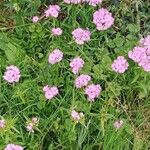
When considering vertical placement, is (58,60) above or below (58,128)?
above

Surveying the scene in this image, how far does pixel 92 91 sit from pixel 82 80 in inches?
3.6

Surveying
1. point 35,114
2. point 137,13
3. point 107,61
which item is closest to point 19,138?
point 35,114

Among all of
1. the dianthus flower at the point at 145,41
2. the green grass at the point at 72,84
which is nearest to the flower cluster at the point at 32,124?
the green grass at the point at 72,84

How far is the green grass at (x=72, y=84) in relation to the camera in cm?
296

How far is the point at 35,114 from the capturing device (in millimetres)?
3045

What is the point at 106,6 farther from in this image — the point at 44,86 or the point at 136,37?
the point at 44,86

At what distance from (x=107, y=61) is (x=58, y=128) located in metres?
0.53

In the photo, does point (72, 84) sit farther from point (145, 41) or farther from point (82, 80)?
point (145, 41)

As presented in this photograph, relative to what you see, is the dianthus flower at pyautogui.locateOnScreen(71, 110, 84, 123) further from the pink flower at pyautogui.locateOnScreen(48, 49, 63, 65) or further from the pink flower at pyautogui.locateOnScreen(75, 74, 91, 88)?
the pink flower at pyautogui.locateOnScreen(48, 49, 63, 65)

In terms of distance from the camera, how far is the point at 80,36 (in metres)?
3.15

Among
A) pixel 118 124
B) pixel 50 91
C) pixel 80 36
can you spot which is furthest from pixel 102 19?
pixel 118 124

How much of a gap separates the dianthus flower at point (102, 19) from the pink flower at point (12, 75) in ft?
2.01

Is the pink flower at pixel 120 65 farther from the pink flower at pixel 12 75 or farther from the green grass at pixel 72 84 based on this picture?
the pink flower at pixel 12 75

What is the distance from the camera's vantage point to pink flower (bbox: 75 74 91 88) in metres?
2.98
